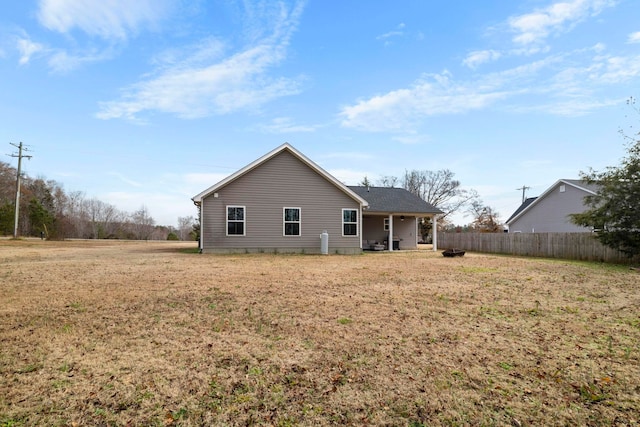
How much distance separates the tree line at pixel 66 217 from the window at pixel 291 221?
1988 centimetres

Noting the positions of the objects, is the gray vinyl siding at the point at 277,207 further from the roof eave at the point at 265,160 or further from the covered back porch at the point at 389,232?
the covered back porch at the point at 389,232

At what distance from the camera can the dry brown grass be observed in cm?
280

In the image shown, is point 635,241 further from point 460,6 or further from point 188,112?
point 188,112

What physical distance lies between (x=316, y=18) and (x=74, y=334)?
1381 cm

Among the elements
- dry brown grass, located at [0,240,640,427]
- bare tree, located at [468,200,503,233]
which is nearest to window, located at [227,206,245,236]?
dry brown grass, located at [0,240,640,427]

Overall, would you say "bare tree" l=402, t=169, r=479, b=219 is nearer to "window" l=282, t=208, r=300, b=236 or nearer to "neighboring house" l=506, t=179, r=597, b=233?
"neighboring house" l=506, t=179, r=597, b=233

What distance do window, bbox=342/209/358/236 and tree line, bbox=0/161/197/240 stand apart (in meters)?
21.1

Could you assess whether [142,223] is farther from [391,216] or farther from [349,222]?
[391,216]

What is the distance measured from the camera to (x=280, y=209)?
17.2 m

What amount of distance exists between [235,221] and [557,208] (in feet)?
80.3

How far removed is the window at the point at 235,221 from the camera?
655 inches

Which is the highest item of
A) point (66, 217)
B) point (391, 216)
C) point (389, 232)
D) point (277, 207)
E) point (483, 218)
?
point (66, 217)

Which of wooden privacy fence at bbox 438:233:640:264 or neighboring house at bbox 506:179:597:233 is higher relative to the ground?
neighboring house at bbox 506:179:597:233

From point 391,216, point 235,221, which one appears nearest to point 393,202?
point 391,216
